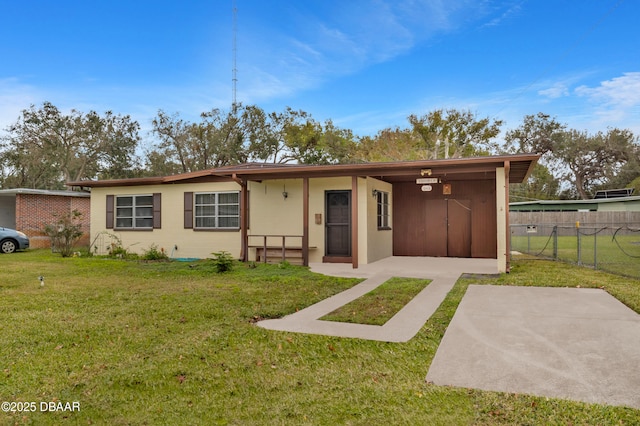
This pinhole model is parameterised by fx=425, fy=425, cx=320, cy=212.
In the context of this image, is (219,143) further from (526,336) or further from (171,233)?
(526,336)

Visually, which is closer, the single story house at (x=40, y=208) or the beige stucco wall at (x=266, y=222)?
the beige stucco wall at (x=266, y=222)

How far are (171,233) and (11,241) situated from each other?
21.2 ft

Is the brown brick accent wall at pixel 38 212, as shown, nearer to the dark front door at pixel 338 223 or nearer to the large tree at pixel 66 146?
the dark front door at pixel 338 223

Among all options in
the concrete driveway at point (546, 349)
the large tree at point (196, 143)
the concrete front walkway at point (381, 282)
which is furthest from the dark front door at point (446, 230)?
the large tree at point (196, 143)

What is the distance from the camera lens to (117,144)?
31375 mm

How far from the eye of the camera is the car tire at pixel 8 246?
14688 mm

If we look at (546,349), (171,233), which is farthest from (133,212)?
(546,349)

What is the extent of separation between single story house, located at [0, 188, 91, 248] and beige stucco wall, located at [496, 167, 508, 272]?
1479 centimetres

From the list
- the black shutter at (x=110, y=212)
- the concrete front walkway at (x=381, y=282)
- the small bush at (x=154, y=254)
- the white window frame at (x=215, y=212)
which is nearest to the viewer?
the concrete front walkway at (x=381, y=282)

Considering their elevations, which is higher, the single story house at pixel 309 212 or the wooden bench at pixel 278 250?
the single story house at pixel 309 212

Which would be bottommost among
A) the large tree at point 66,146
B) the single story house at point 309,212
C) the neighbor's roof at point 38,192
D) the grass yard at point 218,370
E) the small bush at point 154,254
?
the grass yard at point 218,370

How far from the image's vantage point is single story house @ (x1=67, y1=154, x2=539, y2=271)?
10672 millimetres

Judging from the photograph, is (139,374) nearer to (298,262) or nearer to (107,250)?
(298,262)

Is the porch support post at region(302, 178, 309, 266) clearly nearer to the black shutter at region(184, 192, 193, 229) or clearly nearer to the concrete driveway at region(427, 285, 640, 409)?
the black shutter at region(184, 192, 193, 229)
